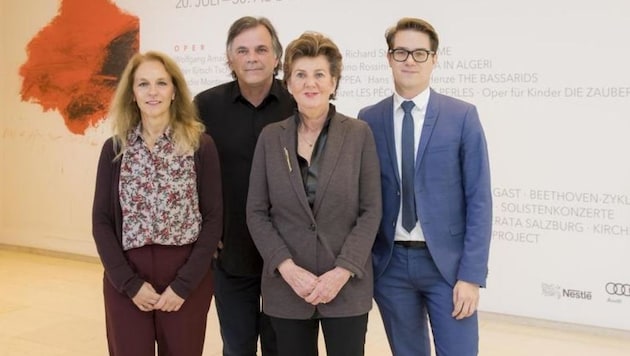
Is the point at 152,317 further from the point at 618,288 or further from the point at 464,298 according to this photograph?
the point at 618,288

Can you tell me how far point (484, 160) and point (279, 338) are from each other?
35.7 inches

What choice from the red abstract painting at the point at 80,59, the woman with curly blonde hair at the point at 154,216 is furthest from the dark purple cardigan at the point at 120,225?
the red abstract painting at the point at 80,59

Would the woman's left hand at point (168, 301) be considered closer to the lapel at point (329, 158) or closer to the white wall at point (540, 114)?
the lapel at point (329, 158)

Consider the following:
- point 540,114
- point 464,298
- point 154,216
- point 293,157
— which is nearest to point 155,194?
point 154,216

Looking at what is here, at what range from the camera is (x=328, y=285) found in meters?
1.92

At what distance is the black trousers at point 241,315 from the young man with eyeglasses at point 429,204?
70 cm

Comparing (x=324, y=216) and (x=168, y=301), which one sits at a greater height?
(x=324, y=216)

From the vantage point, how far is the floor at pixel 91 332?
3.57 m

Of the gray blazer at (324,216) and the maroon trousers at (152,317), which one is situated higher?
the gray blazer at (324,216)

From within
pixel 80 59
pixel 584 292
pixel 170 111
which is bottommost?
pixel 584 292

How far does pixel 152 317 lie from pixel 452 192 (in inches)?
45.0

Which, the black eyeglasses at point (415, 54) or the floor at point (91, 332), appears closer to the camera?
the black eyeglasses at point (415, 54)

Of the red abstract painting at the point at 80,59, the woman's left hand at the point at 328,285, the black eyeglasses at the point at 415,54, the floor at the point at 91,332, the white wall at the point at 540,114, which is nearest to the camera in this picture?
the woman's left hand at the point at 328,285

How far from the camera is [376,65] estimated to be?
4359mm
